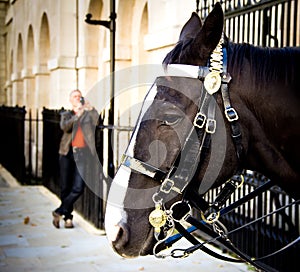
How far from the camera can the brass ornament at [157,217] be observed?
244cm

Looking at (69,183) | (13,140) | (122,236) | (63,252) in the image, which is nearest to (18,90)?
(13,140)

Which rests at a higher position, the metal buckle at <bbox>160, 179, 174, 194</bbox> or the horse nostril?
the metal buckle at <bbox>160, 179, 174, 194</bbox>

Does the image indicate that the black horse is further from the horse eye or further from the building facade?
the building facade

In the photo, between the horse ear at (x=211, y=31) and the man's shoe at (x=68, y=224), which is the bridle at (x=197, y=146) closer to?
A: the horse ear at (x=211, y=31)

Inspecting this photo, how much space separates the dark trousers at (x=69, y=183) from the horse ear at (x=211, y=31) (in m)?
5.56

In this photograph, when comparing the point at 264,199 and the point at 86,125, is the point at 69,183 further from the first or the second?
the point at 264,199

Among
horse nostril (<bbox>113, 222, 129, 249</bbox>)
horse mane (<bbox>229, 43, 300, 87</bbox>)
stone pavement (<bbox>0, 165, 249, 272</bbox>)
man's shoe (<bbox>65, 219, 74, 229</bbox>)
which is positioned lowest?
stone pavement (<bbox>0, 165, 249, 272</bbox>)

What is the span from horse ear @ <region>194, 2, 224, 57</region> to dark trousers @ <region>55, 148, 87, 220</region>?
5559 mm

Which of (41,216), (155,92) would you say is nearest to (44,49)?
(41,216)

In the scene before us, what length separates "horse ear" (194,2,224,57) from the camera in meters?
2.35

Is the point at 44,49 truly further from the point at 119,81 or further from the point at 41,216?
the point at 41,216

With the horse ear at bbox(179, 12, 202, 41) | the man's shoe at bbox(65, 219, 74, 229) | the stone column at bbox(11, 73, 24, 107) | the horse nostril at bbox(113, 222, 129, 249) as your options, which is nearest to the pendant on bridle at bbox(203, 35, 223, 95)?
the horse ear at bbox(179, 12, 202, 41)

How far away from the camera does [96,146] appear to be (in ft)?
25.8

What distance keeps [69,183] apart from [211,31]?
19.9 ft
